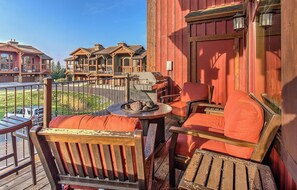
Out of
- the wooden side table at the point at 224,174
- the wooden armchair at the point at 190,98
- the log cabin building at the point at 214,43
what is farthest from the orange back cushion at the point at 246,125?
the wooden armchair at the point at 190,98

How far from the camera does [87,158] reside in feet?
3.92

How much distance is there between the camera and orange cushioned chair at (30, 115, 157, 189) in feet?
3.53

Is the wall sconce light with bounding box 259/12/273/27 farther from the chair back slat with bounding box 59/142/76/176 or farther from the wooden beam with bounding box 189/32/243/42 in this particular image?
the chair back slat with bounding box 59/142/76/176

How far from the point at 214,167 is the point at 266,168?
36cm

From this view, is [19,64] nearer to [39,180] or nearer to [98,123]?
[39,180]

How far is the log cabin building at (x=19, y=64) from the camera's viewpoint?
22.5m

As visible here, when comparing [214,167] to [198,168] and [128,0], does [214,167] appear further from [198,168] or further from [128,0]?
[128,0]

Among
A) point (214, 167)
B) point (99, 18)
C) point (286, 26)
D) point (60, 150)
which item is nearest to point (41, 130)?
point (60, 150)

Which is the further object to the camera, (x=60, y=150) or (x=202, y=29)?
(x=202, y=29)

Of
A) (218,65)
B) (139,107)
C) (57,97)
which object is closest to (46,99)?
(139,107)

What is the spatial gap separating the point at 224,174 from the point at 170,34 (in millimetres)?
5070

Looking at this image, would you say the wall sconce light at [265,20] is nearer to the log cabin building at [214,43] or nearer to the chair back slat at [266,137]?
the log cabin building at [214,43]

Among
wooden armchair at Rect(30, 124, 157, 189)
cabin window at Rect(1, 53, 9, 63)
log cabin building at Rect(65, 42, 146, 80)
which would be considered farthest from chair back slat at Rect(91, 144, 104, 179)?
cabin window at Rect(1, 53, 9, 63)

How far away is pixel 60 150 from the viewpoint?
48.3 inches
